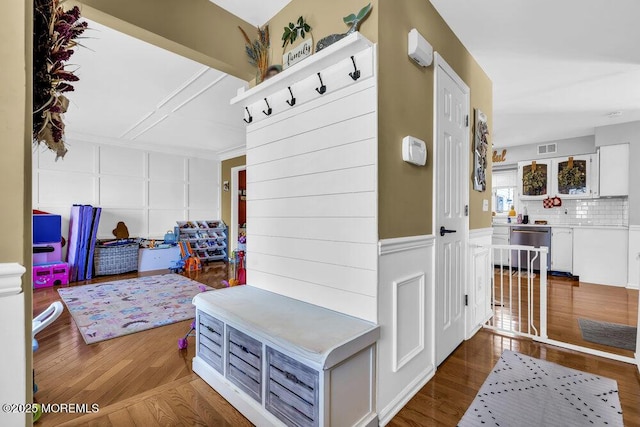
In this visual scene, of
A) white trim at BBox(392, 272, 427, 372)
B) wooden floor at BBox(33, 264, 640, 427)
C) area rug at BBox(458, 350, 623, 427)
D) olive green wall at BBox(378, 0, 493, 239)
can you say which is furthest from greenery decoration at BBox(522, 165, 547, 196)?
white trim at BBox(392, 272, 427, 372)

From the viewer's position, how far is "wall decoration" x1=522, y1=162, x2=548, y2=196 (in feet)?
18.7

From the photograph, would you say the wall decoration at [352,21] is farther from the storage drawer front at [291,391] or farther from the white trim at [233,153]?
the white trim at [233,153]

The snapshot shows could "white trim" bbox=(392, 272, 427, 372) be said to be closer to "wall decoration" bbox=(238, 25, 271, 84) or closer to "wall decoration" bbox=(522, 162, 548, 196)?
"wall decoration" bbox=(238, 25, 271, 84)

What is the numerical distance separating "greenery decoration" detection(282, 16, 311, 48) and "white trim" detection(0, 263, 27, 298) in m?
1.90

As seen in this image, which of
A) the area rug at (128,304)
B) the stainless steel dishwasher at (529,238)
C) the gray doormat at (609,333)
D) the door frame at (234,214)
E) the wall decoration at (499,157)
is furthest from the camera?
the door frame at (234,214)

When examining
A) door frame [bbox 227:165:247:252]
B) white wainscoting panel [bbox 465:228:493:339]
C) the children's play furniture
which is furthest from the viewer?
door frame [bbox 227:165:247:252]

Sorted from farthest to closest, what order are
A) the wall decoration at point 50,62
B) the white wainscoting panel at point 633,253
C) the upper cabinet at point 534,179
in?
the upper cabinet at point 534,179, the white wainscoting panel at point 633,253, the wall decoration at point 50,62

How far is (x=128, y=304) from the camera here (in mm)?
3629

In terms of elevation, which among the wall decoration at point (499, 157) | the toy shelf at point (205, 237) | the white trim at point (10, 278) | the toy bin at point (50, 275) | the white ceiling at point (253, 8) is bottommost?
the toy bin at point (50, 275)

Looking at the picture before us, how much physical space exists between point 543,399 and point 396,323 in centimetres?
107

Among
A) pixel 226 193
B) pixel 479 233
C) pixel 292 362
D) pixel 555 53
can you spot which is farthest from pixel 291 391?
pixel 226 193

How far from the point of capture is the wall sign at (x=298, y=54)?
1.90 meters

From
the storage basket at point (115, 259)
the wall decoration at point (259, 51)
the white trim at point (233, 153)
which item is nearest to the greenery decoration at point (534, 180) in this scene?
the white trim at point (233, 153)

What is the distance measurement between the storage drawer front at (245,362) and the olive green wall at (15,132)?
106 cm
